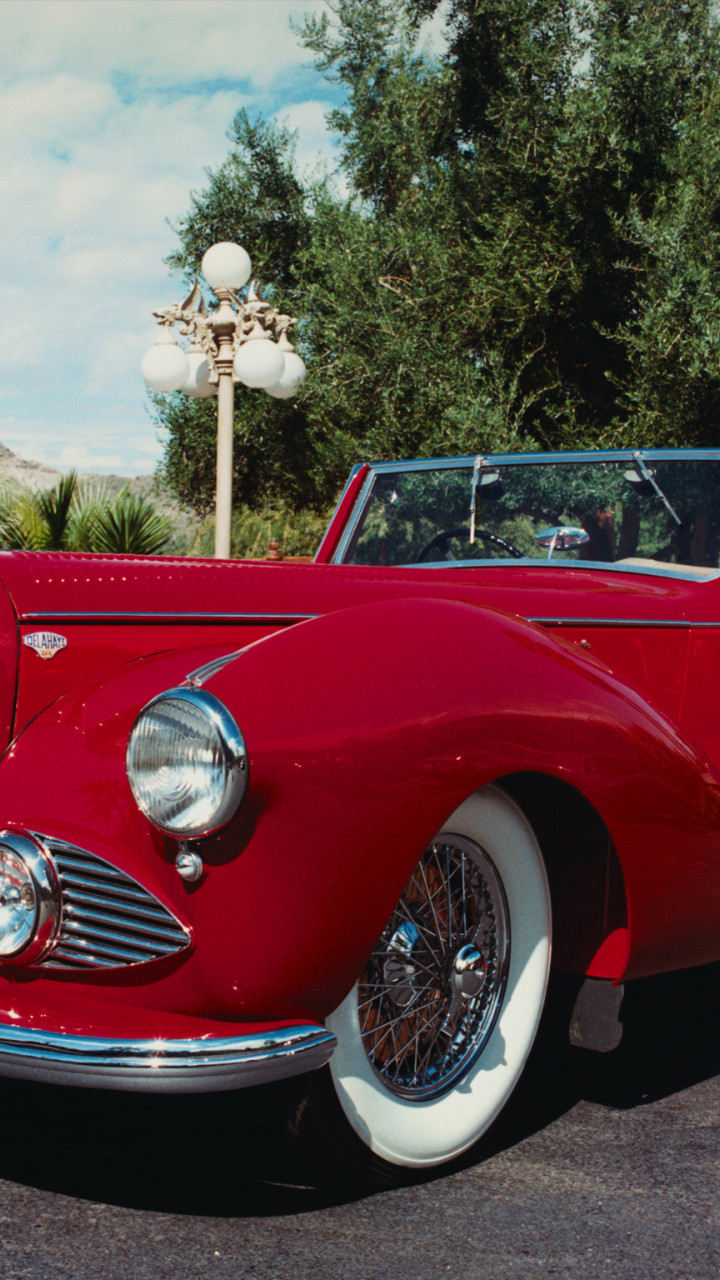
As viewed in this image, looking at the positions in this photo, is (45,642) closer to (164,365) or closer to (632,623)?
(632,623)

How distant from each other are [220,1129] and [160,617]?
1029mm

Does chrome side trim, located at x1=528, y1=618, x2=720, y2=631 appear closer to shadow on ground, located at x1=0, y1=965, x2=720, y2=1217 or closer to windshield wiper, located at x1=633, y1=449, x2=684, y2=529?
windshield wiper, located at x1=633, y1=449, x2=684, y2=529

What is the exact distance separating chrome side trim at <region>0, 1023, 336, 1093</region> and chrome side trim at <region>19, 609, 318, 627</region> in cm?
83

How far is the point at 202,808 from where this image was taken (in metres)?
1.78

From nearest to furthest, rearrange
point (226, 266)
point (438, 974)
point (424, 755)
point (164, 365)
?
point (424, 755), point (438, 974), point (164, 365), point (226, 266)

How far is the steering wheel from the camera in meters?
3.73

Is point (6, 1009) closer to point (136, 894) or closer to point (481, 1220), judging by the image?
point (136, 894)

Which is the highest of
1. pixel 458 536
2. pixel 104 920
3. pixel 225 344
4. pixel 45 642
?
pixel 225 344

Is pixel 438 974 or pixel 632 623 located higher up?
pixel 632 623

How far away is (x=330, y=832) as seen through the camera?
1857mm

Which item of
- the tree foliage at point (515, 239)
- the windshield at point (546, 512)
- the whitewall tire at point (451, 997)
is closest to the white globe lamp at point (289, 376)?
the tree foliage at point (515, 239)

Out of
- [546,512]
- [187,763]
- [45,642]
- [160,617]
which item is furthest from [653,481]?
[187,763]

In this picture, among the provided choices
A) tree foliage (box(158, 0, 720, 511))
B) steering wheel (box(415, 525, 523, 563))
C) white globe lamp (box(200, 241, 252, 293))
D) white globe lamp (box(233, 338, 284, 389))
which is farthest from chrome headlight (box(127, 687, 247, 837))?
tree foliage (box(158, 0, 720, 511))

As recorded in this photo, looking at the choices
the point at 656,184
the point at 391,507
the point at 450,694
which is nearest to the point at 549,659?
the point at 450,694
